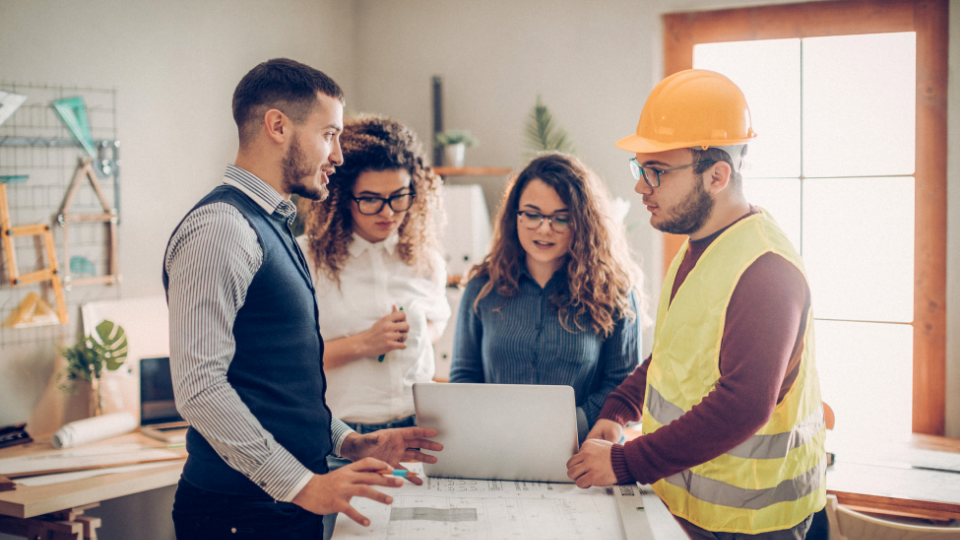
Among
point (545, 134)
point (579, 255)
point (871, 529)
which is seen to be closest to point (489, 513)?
point (579, 255)

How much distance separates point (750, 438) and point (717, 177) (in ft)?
1.68

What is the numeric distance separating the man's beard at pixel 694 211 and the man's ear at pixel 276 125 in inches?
30.4

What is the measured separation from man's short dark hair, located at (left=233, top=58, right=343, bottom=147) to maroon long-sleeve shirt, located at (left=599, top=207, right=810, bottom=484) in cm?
87

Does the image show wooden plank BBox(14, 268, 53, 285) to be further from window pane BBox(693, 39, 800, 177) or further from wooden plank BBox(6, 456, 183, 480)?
window pane BBox(693, 39, 800, 177)

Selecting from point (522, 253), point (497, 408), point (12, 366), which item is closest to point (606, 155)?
point (522, 253)

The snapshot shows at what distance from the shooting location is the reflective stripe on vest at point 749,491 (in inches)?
48.1

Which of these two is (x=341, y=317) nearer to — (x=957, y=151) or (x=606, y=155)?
(x=606, y=155)

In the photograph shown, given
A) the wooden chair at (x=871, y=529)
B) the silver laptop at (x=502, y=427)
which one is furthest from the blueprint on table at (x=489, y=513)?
the wooden chair at (x=871, y=529)

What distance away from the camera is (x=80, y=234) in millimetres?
2402

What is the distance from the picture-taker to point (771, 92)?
314 cm

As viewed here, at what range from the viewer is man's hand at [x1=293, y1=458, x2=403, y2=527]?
3.43 feet

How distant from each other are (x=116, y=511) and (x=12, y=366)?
77cm

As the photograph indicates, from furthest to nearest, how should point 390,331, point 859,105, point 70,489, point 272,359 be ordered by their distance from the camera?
point 859,105 → point 70,489 → point 390,331 → point 272,359

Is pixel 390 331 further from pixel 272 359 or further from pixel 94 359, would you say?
pixel 94 359
